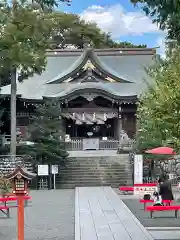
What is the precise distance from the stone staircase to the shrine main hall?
5814 millimetres

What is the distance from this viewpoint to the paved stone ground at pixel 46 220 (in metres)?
12.4

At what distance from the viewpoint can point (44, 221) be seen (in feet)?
48.4

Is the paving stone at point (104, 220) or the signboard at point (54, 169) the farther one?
the signboard at point (54, 169)

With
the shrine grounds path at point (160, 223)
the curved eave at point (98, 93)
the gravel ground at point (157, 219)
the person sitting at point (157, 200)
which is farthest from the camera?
the curved eave at point (98, 93)

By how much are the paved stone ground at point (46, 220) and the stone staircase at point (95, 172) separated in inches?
165

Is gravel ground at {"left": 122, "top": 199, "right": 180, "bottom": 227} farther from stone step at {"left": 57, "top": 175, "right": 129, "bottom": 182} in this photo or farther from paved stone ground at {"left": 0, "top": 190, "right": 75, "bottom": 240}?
stone step at {"left": 57, "top": 175, "right": 129, "bottom": 182}

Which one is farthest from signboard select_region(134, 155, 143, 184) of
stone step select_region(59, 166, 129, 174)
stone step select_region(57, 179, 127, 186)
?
stone step select_region(59, 166, 129, 174)

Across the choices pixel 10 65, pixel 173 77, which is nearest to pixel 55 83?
pixel 10 65

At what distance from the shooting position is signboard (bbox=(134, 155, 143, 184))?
24.4 meters

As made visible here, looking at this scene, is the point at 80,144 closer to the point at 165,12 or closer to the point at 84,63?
the point at 84,63

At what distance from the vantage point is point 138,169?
24594mm

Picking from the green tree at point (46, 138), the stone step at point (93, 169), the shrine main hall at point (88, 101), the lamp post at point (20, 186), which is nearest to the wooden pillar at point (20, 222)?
the lamp post at point (20, 186)

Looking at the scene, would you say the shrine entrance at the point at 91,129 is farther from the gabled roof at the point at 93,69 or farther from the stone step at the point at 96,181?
the stone step at the point at 96,181

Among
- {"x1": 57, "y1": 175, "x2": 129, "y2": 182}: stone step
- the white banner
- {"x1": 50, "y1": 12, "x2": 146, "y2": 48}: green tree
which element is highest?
{"x1": 50, "y1": 12, "x2": 146, "y2": 48}: green tree
